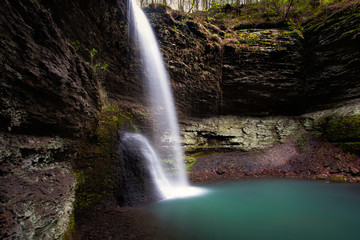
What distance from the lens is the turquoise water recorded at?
2.84m

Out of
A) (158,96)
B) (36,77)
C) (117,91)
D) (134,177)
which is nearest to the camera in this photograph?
(36,77)

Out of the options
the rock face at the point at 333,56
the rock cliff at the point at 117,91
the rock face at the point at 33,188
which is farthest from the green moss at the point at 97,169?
the rock face at the point at 333,56

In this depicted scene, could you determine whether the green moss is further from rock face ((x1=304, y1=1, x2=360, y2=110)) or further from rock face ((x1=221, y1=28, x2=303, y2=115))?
rock face ((x1=304, y1=1, x2=360, y2=110))

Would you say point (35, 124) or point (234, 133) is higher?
point (35, 124)

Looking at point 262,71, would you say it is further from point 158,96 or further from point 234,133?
point 158,96

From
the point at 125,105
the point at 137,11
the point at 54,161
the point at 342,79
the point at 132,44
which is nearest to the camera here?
the point at 54,161

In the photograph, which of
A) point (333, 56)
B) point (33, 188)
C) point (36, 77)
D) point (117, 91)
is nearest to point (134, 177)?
point (33, 188)

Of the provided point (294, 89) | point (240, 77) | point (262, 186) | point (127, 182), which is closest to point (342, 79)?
point (294, 89)

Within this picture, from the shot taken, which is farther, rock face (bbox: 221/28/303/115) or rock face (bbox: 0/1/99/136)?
rock face (bbox: 221/28/303/115)

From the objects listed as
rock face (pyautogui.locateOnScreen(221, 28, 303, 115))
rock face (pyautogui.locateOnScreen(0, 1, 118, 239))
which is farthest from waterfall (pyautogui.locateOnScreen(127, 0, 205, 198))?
rock face (pyautogui.locateOnScreen(0, 1, 118, 239))

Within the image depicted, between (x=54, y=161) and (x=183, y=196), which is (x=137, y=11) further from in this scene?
(x=183, y=196)

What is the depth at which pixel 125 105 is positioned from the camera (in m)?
7.44

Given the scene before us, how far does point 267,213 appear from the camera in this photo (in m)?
3.68

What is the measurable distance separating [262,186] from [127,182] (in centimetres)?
506
